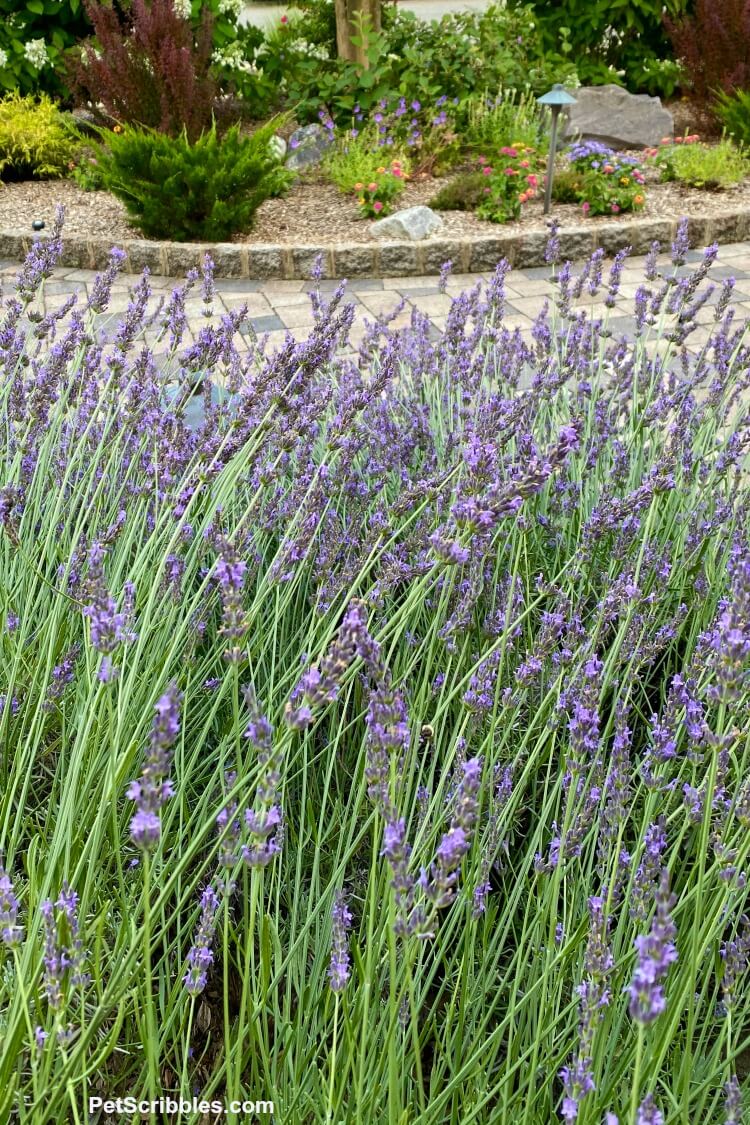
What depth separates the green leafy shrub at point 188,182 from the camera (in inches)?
244

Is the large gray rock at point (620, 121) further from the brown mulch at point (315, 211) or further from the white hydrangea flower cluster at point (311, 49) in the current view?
the white hydrangea flower cluster at point (311, 49)

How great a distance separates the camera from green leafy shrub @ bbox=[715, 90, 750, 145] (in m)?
7.90

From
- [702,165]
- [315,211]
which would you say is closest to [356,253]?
[315,211]

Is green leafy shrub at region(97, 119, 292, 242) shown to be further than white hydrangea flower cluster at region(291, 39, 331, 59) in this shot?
No

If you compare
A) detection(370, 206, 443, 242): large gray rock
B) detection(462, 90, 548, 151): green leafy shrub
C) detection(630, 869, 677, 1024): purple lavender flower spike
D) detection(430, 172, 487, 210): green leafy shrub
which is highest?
detection(462, 90, 548, 151): green leafy shrub

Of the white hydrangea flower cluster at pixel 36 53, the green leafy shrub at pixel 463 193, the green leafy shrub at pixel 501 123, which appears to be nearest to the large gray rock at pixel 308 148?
the green leafy shrub at pixel 501 123

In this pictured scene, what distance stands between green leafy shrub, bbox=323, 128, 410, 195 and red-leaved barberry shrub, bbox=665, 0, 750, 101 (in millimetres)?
3135

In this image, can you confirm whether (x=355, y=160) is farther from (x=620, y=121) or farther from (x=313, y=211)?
(x=620, y=121)

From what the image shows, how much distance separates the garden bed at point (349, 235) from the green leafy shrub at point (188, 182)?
142 mm

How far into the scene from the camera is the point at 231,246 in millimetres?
6285

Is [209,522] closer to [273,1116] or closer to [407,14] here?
[273,1116]

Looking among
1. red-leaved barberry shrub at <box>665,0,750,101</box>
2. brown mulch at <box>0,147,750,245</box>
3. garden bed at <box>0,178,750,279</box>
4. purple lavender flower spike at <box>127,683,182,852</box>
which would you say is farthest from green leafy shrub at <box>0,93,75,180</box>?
purple lavender flower spike at <box>127,683,182,852</box>

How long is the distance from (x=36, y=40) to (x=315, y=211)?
11.2 feet

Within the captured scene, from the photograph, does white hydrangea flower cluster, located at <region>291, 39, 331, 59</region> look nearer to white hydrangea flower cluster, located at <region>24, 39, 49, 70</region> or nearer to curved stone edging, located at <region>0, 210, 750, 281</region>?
white hydrangea flower cluster, located at <region>24, 39, 49, 70</region>
